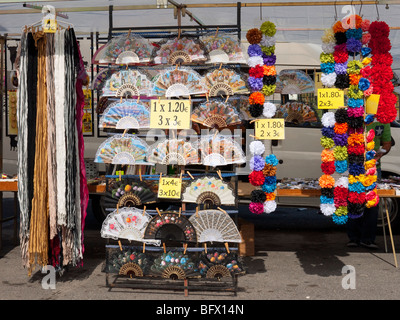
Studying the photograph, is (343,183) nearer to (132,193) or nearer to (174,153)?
(174,153)

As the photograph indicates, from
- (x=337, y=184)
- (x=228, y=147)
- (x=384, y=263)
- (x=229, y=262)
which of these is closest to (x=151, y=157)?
(x=228, y=147)

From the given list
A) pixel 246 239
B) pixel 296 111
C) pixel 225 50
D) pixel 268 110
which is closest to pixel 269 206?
pixel 268 110

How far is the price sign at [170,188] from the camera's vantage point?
17.2 ft

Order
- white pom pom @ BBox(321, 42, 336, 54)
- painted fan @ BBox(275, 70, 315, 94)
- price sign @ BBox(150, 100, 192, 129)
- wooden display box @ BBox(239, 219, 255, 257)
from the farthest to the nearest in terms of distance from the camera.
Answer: painted fan @ BBox(275, 70, 315, 94) < wooden display box @ BBox(239, 219, 255, 257) < white pom pom @ BBox(321, 42, 336, 54) < price sign @ BBox(150, 100, 192, 129)

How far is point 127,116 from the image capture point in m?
5.34

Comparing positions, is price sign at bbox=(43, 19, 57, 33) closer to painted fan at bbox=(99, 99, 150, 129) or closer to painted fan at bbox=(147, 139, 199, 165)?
painted fan at bbox=(99, 99, 150, 129)

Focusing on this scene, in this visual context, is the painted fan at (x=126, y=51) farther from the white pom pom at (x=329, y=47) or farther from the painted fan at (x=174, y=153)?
the white pom pom at (x=329, y=47)

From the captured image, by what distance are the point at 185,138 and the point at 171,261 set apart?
3.56ft

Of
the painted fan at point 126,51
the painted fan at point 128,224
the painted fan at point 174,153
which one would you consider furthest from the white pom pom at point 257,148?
the painted fan at point 126,51

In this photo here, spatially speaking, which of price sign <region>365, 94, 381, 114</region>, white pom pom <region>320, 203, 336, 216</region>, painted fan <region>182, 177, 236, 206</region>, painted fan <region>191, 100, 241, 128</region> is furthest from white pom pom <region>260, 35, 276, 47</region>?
white pom pom <region>320, 203, 336, 216</region>

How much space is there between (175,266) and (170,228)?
1.11ft

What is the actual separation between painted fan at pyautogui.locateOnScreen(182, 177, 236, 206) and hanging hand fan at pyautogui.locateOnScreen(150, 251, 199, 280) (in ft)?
1.65

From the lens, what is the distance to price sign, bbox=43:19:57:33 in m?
5.31

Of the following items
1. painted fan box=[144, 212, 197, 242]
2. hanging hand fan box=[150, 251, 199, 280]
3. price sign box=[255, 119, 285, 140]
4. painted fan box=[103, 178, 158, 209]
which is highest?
price sign box=[255, 119, 285, 140]
